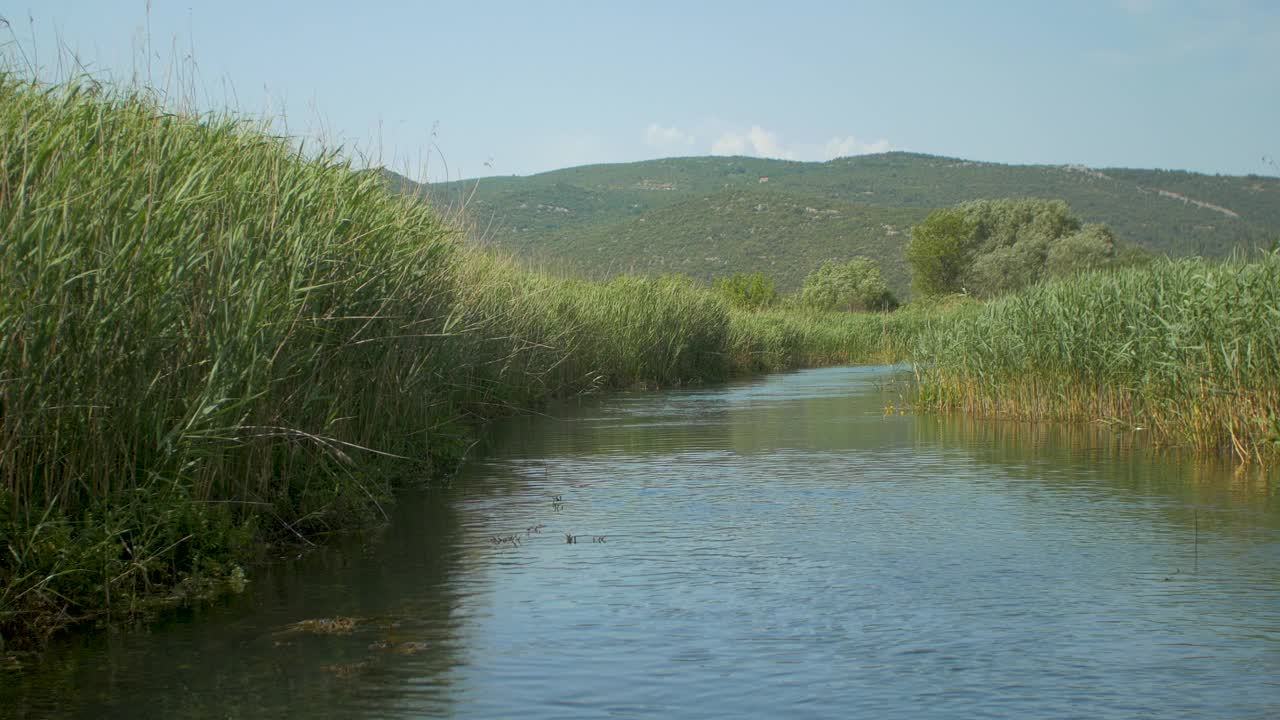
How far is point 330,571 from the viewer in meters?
7.94

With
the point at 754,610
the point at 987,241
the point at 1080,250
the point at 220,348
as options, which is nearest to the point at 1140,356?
the point at 754,610

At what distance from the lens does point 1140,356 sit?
14.1m

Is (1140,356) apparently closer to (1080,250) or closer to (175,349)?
(175,349)

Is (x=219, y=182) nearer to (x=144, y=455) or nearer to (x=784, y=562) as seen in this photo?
(x=144, y=455)

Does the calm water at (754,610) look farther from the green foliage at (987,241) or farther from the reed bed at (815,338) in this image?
the green foliage at (987,241)

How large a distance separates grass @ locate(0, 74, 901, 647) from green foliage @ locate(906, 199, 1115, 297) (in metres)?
64.4

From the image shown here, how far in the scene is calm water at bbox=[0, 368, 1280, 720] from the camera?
5.38 m

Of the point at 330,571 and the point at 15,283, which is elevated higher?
the point at 15,283

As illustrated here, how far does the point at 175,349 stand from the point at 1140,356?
1071 cm

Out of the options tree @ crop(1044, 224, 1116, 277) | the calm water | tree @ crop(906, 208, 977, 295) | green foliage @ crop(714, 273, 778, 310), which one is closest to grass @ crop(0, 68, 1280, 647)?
the calm water

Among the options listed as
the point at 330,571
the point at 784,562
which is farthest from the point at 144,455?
the point at 784,562

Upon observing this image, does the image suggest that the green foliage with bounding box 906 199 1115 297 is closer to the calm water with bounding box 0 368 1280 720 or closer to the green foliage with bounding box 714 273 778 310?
the green foliage with bounding box 714 273 778 310

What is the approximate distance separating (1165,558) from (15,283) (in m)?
6.76

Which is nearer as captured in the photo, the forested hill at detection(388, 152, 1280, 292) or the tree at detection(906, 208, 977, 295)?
the tree at detection(906, 208, 977, 295)
